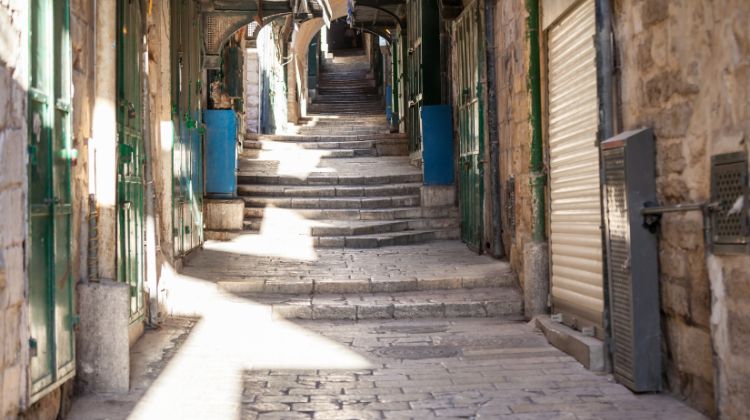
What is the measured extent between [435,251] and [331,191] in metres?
2.82

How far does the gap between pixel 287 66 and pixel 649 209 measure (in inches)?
712

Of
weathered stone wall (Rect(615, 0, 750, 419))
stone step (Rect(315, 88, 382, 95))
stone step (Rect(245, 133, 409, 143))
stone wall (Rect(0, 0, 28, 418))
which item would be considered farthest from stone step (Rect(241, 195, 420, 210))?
stone step (Rect(315, 88, 382, 95))

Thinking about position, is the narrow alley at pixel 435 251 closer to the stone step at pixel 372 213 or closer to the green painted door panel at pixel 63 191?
the green painted door panel at pixel 63 191

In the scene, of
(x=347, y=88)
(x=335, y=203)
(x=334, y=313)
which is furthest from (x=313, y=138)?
(x=347, y=88)

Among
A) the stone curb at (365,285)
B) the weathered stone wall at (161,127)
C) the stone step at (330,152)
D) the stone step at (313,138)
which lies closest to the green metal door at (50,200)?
the weathered stone wall at (161,127)

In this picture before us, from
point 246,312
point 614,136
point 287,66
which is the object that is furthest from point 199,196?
point 287,66

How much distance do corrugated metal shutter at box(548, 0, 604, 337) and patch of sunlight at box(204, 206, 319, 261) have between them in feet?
12.3

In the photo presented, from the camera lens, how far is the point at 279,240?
10.5m

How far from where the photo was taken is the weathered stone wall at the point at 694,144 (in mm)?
3529

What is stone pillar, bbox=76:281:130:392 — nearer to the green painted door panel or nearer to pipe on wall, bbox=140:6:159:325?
the green painted door panel

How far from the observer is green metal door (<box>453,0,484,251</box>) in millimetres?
8953

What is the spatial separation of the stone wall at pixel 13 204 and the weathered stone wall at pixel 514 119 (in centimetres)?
436

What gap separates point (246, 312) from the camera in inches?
273

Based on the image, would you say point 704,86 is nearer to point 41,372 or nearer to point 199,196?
point 41,372
